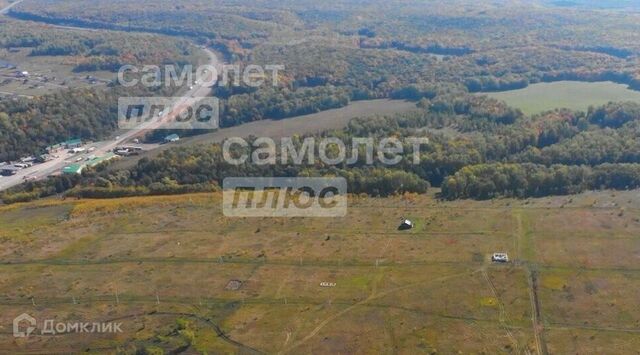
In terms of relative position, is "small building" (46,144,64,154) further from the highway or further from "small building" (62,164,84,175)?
"small building" (62,164,84,175)

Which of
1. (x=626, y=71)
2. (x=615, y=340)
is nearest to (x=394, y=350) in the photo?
(x=615, y=340)

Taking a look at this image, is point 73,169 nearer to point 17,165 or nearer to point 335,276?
point 17,165

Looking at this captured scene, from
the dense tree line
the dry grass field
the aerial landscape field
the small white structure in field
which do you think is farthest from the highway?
the small white structure in field

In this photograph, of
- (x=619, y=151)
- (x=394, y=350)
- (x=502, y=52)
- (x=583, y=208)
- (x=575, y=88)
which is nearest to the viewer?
(x=394, y=350)

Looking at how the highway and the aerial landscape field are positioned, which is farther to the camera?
the highway

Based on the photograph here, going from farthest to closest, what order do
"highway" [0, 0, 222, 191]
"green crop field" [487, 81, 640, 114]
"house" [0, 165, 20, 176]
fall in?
"green crop field" [487, 81, 640, 114], "house" [0, 165, 20, 176], "highway" [0, 0, 222, 191]

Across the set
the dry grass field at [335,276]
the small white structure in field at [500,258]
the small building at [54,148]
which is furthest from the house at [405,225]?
the small building at [54,148]

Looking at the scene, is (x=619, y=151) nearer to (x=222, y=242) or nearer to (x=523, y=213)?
(x=523, y=213)

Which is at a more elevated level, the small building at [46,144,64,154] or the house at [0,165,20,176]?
the small building at [46,144,64,154]
